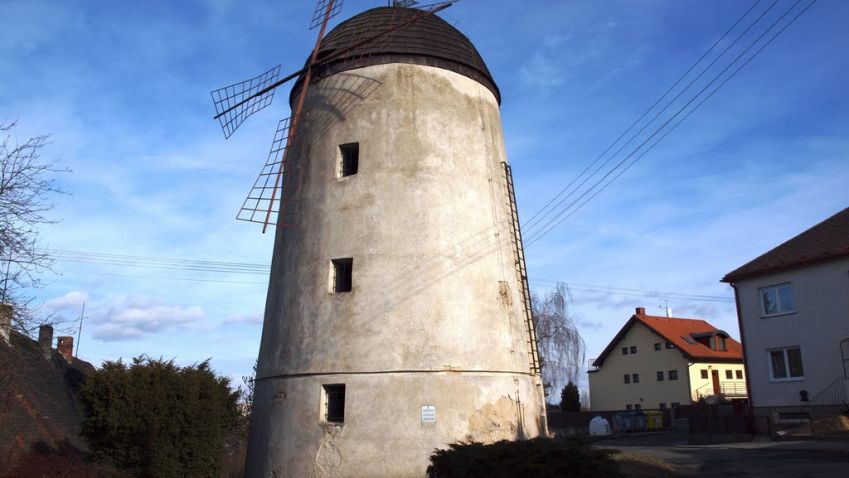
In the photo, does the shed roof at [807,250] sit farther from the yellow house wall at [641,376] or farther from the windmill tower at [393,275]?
the yellow house wall at [641,376]

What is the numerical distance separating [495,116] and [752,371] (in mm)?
12694

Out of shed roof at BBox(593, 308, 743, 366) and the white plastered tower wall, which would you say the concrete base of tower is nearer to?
the white plastered tower wall

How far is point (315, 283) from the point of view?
1351cm

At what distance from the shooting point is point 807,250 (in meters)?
20.9

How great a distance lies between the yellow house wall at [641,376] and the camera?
1499 inches

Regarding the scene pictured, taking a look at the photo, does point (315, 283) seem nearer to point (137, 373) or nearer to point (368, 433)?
point (368, 433)

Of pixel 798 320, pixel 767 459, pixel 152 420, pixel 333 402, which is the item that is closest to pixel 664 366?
pixel 798 320

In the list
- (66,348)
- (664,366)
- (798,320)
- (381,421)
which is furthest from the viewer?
(664,366)

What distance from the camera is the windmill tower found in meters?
12.5

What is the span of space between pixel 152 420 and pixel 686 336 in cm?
3392

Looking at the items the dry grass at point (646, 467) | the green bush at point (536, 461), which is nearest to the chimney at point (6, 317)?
the green bush at point (536, 461)

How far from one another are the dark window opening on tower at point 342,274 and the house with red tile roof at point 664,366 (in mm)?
27873

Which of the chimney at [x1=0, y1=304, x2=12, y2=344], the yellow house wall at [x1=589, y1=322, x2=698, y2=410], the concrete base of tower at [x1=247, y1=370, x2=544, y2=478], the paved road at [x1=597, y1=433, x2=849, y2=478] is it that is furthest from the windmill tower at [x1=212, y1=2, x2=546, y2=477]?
the yellow house wall at [x1=589, y1=322, x2=698, y2=410]

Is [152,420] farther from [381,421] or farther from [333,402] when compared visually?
[381,421]
